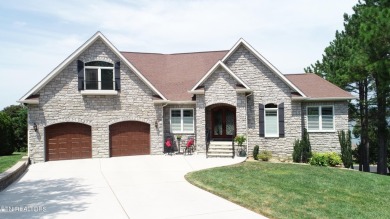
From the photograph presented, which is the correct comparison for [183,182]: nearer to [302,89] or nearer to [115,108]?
[115,108]

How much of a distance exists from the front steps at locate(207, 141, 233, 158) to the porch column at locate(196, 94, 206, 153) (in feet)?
1.94


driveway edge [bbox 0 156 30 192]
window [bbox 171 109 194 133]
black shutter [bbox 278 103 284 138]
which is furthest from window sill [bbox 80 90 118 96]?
black shutter [bbox 278 103 284 138]

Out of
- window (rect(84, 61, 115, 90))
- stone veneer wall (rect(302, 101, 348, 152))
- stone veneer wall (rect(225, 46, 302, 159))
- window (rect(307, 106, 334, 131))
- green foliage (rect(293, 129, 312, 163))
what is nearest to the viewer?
window (rect(84, 61, 115, 90))

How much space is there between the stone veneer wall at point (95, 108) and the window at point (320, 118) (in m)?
9.73

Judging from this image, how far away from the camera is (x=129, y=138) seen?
63.7 ft

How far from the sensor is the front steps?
18.5m

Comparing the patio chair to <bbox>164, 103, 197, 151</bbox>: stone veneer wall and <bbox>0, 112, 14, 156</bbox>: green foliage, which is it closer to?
<bbox>164, 103, 197, 151</bbox>: stone veneer wall

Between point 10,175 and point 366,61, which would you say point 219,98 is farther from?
point 10,175

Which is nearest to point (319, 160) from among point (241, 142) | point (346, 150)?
point (346, 150)

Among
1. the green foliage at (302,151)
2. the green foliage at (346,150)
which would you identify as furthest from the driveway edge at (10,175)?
the green foliage at (346,150)

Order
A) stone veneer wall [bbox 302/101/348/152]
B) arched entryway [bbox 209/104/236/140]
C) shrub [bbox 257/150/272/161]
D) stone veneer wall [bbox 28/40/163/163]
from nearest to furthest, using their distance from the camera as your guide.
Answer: stone veneer wall [bbox 28/40/163/163] → shrub [bbox 257/150/272/161] → stone veneer wall [bbox 302/101/348/152] → arched entryway [bbox 209/104/236/140]

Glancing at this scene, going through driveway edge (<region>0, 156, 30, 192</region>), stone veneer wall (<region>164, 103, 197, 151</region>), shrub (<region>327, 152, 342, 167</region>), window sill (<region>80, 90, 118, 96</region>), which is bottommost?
shrub (<region>327, 152, 342, 167</region>)

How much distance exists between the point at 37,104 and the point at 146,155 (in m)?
7.03

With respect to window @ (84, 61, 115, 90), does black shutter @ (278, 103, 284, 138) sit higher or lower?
lower
